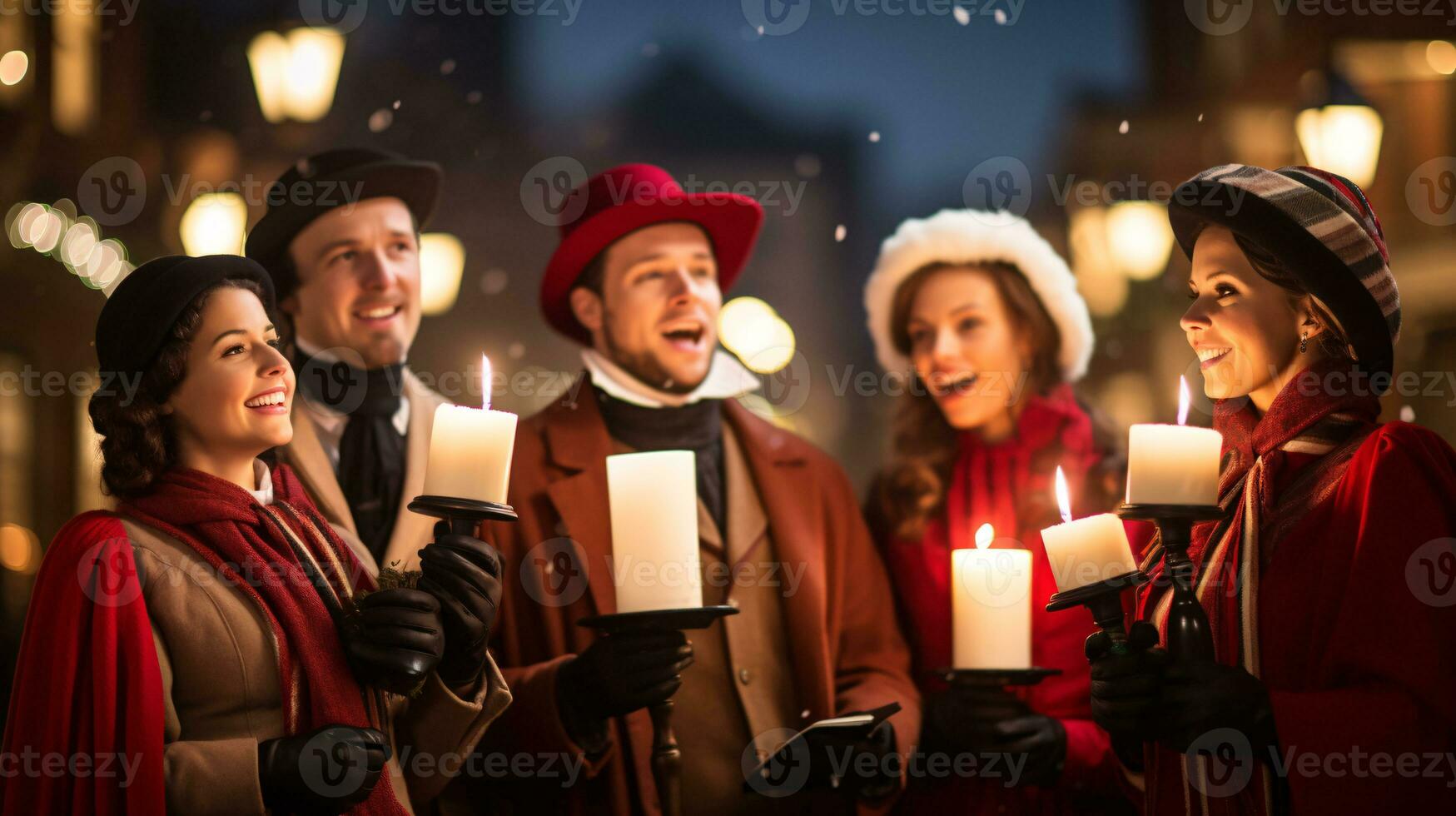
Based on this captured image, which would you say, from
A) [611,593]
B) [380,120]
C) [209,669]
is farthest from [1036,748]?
[380,120]

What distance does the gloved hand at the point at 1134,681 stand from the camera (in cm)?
249

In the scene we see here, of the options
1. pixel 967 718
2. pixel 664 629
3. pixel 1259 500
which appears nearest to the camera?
pixel 1259 500

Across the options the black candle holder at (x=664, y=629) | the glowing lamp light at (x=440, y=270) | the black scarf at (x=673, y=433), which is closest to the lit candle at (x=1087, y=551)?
the black candle holder at (x=664, y=629)

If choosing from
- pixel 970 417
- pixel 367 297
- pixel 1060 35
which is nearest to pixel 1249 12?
pixel 1060 35

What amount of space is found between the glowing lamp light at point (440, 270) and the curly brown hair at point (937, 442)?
4.83ft

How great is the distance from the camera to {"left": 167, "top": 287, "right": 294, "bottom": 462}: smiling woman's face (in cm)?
270

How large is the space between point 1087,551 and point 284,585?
1639 mm

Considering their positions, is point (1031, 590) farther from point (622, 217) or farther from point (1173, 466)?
point (622, 217)

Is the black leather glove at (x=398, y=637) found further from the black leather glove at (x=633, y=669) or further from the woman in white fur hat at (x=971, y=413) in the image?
the woman in white fur hat at (x=971, y=413)

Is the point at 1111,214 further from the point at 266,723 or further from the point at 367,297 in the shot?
the point at 266,723

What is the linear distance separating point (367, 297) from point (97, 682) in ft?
4.95

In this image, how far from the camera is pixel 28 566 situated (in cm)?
429

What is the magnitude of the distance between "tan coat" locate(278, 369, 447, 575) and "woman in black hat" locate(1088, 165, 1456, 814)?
73.1 inches

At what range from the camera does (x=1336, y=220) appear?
2.62m
